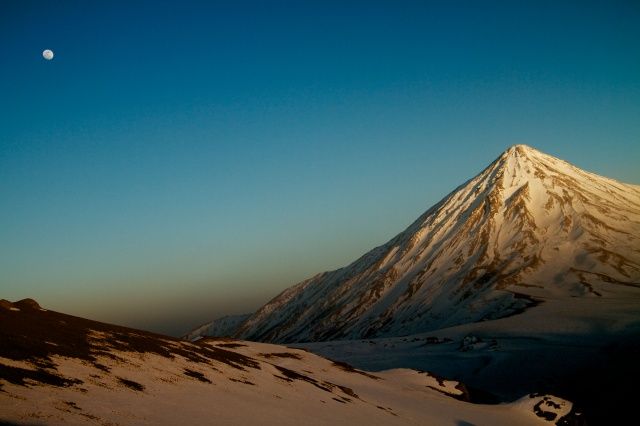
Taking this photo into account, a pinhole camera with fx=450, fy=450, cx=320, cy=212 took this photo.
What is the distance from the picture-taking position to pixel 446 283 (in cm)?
19488

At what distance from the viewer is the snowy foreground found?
16.3m

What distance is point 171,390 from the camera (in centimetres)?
2231

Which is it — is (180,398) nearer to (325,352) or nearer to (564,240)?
(325,352)

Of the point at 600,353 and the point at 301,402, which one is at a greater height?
the point at 600,353

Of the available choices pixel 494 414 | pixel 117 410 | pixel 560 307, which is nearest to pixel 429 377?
pixel 494 414

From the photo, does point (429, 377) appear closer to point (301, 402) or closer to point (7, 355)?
point (301, 402)

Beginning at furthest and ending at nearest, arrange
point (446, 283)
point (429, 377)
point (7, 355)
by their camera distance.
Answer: point (446, 283) → point (429, 377) → point (7, 355)

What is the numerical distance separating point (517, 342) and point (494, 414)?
165 feet

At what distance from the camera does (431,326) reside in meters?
160

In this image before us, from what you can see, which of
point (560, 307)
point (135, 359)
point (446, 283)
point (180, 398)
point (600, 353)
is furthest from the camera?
point (446, 283)

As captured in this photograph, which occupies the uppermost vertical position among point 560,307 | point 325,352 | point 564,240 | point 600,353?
point 564,240

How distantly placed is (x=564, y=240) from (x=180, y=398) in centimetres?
21233

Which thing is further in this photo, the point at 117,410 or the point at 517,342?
the point at 517,342

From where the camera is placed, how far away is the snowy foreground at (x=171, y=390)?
16.3 m
